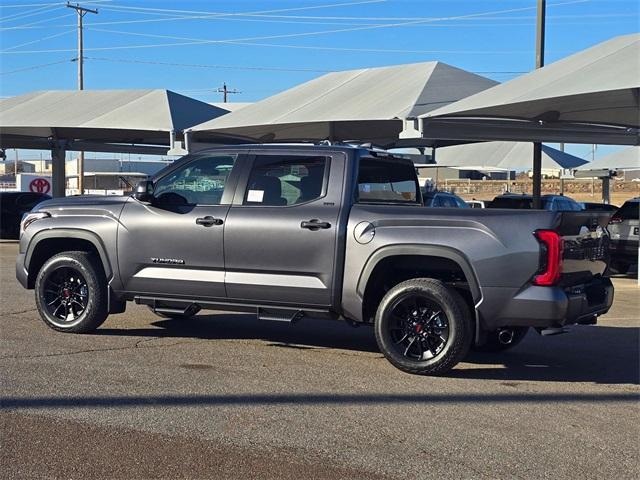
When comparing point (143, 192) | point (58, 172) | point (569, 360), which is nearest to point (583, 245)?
point (569, 360)

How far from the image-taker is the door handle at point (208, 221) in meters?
8.23

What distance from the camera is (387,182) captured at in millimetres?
8828

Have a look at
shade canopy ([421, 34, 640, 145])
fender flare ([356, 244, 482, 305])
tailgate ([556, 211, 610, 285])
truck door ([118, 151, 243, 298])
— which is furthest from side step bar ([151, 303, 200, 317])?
shade canopy ([421, 34, 640, 145])

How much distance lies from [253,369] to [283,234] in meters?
1.26

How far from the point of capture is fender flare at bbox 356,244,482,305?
23.9ft

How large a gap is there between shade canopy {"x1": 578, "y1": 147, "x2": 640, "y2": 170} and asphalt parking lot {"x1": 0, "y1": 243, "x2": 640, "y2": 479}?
74.0 feet

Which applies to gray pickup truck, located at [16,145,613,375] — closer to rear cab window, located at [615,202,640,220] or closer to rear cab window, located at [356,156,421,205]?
rear cab window, located at [356,156,421,205]

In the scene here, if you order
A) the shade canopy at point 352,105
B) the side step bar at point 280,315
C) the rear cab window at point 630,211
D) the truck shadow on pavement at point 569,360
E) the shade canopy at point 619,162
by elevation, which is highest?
the shade canopy at point 352,105

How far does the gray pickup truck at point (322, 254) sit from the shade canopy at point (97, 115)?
13.5m

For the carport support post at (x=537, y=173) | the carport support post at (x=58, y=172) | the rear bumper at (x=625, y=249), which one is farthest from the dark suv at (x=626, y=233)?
the carport support post at (x=58, y=172)

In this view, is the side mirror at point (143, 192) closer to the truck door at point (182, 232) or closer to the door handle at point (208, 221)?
the truck door at point (182, 232)

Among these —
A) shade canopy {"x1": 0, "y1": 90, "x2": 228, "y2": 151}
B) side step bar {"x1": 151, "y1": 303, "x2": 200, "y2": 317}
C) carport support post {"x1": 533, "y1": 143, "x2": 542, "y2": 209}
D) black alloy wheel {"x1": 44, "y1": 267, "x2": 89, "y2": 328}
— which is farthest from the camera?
shade canopy {"x1": 0, "y1": 90, "x2": 228, "y2": 151}

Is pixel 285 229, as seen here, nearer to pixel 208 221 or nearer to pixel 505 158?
pixel 208 221

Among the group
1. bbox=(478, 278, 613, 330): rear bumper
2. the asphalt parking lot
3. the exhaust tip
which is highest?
bbox=(478, 278, 613, 330): rear bumper
